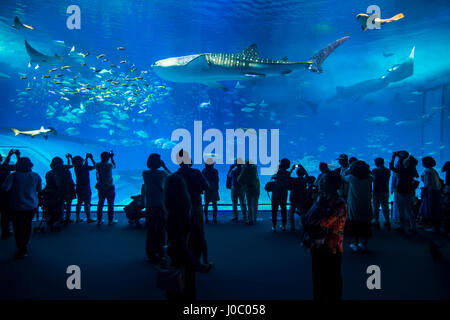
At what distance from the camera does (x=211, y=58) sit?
21.5 ft

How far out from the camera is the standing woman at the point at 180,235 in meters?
2.32

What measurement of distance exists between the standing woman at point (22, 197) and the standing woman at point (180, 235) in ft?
10.2

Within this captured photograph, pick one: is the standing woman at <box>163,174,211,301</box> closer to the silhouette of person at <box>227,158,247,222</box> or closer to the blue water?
the silhouette of person at <box>227,158,247,222</box>

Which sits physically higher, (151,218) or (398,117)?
→ (398,117)

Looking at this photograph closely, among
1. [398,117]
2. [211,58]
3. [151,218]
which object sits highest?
[398,117]

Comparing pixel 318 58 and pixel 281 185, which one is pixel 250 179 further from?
pixel 318 58

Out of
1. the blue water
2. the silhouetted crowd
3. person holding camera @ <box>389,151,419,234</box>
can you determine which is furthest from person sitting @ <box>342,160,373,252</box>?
the blue water

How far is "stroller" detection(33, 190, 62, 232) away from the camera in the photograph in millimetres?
5793

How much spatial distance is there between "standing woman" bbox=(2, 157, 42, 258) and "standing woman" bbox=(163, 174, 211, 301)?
3116 millimetres

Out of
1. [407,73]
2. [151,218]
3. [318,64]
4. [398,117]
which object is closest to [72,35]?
[318,64]

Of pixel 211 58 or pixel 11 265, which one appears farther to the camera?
pixel 211 58

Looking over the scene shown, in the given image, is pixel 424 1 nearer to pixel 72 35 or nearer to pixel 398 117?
pixel 72 35

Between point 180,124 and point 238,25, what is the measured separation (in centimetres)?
1454

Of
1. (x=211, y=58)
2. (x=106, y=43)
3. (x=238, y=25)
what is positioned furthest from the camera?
(x=106, y=43)
